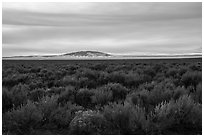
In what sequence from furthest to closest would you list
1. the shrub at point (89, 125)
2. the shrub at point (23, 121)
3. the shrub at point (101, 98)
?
the shrub at point (101, 98) → the shrub at point (23, 121) → the shrub at point (89, 125)

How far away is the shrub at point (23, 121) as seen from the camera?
5.20 m

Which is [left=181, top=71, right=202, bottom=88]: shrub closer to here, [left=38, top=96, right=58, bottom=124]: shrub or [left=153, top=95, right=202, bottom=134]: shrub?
[left=153, top=95, right=202, bottom=134]: shrub

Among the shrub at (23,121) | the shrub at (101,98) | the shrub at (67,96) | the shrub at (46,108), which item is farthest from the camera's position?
the shrub at (67,96)

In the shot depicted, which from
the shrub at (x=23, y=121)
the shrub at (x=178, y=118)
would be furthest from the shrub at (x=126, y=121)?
the shrub at (x=23, y=121)

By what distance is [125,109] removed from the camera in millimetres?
5418

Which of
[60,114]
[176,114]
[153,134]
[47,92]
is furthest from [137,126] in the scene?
[47,92]

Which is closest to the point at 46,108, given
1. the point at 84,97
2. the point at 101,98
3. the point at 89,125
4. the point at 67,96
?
the point at 89,125

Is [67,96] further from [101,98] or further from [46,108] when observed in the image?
[46,108]

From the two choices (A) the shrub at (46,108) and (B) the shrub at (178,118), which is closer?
(B) the shrub at (178,118)

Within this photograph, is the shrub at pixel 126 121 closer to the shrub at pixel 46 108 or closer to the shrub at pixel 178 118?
the shrub at pixel 178 118

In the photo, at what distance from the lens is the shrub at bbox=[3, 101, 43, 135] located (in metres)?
5.20

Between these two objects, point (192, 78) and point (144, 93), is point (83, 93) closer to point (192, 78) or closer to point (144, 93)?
point (144, 93)

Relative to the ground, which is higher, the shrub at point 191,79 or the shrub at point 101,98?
the shrub at point 191,79

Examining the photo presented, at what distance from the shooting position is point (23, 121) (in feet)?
17.5
